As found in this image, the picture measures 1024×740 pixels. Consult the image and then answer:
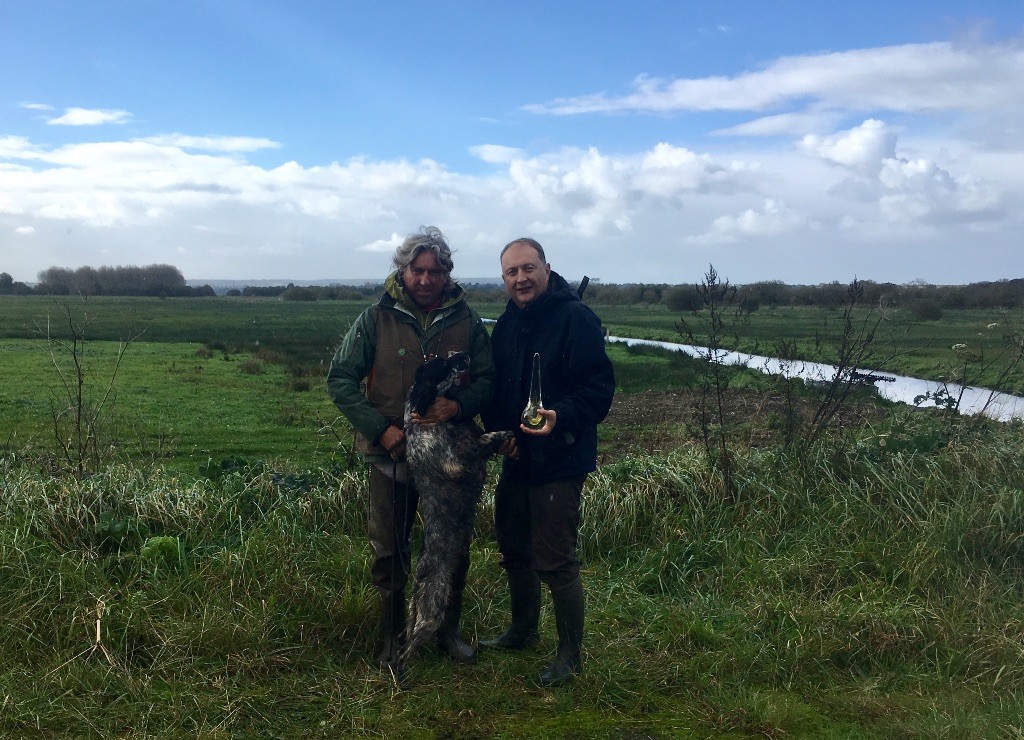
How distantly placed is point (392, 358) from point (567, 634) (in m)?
1.39

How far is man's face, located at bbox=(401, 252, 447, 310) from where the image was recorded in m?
3.43

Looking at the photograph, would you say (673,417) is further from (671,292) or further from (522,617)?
(671,292)

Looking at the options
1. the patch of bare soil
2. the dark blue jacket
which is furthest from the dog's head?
the patch of bare soil

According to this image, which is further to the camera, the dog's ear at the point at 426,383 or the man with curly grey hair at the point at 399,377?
the man with curly grey hair at the point at 399,377

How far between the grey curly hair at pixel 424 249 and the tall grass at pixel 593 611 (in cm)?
161

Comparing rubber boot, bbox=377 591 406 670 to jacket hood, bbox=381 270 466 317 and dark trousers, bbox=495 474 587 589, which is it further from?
jacket hood, bbox=381 270 466 317

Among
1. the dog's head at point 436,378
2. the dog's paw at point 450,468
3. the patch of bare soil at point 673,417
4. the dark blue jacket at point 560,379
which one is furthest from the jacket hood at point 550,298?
the patch of bare soil at point 673,417

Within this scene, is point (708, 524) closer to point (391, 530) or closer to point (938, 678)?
point (938, 678)

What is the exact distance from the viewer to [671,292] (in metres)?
54.5

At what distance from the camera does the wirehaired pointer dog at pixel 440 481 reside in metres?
3.38

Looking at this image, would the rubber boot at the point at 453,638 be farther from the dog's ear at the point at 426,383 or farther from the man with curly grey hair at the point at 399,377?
the dog's ear at the point at 426,383

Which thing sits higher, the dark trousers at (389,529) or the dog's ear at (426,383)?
the dog's ear at (426,383)

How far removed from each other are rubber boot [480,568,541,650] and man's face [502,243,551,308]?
1.28 m

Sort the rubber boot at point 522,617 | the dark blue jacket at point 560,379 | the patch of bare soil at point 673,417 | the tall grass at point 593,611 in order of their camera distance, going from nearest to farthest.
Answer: the tall grass at point 593,611 → the dark blue jacket at point 560,379 → the rubber boot at point 522,617 → the patch of bare soil at point 673,417
